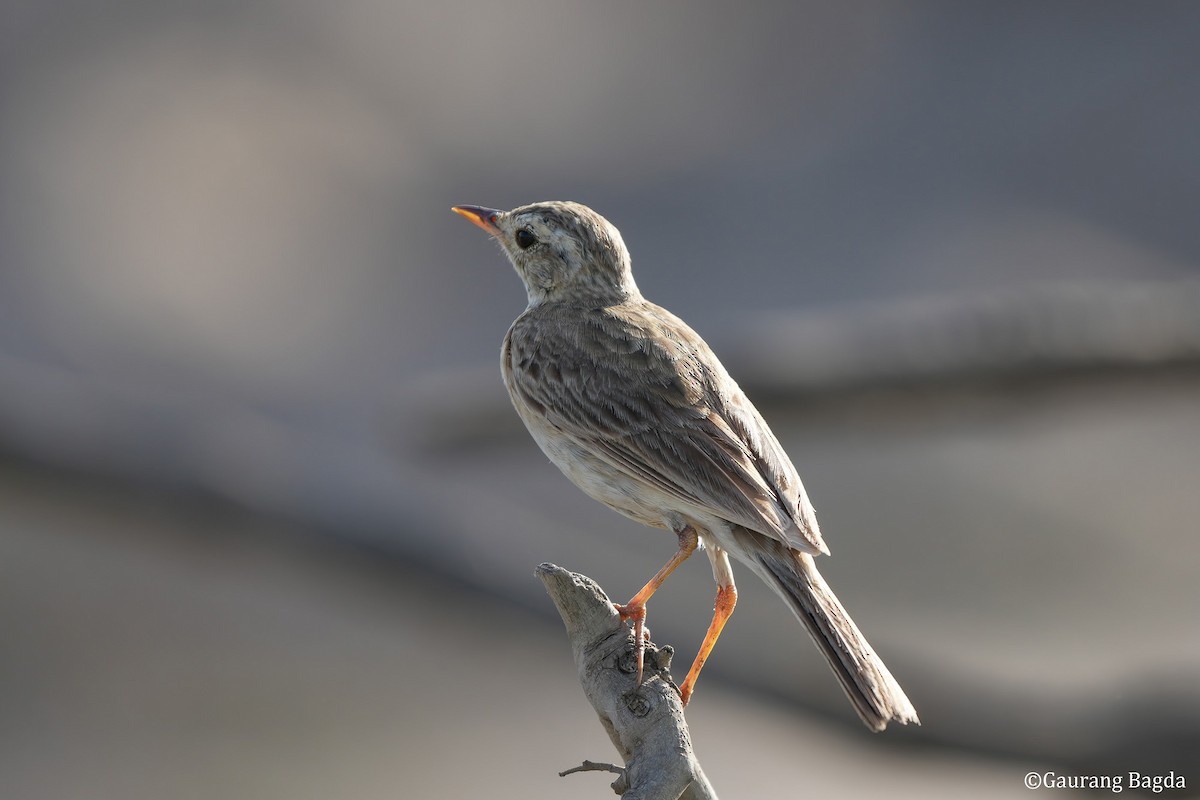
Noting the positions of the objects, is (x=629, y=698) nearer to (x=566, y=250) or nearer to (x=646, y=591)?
(x=646, y=591)

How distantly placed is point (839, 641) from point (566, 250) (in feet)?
7.71

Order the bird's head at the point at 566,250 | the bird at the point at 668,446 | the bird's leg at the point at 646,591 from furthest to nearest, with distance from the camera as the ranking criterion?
the bird's head at the point at 566,250 < the bird's leg at the point at 646,591 < the bird at the point at 668,446

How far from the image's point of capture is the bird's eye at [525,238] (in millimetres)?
5749

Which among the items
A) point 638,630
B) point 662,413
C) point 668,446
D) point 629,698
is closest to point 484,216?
point 662,413

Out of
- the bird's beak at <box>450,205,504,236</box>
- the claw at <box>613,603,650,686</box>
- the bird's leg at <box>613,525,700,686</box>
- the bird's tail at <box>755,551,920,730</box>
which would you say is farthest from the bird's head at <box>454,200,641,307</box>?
the bird's tail at <box>755,551,920,730</box>

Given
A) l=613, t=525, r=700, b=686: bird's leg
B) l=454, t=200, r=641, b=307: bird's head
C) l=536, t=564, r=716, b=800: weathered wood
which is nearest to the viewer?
l=536, t=564, r=716, b=800: weathered wood

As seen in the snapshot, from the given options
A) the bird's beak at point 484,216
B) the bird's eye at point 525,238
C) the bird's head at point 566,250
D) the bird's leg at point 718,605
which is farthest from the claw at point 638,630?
the bird's beak at point 484,216

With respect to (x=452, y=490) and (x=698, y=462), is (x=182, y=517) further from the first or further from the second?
(x=698, y=462)

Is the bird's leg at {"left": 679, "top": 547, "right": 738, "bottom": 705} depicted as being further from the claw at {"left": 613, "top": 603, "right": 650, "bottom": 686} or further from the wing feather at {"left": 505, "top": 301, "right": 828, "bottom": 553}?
the wing feather at {"left": 505, "top": 301, "right": 828, "bottom": 553}

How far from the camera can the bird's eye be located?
575 centimetres

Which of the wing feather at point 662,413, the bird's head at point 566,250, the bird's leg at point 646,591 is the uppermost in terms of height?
the bird's head at point 566,250

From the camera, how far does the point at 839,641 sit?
4.08 m

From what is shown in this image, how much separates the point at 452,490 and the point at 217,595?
2638 millimetres

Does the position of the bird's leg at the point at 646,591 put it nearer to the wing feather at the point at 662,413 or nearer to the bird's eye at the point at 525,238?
the wing feather at the point at 662,413
